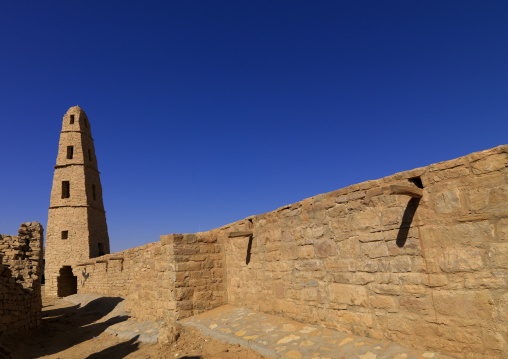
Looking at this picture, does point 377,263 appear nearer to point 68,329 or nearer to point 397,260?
point 397,260

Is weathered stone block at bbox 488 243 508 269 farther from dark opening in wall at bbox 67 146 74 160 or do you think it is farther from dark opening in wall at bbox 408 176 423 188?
dark opening in wall at bbox 67 146 74 160

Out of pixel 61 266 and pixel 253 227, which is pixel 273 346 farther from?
pixel 61 266

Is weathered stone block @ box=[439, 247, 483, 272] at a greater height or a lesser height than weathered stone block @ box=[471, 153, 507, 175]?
lesser

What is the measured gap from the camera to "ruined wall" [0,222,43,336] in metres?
9.68

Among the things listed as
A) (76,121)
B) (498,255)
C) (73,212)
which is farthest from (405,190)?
(76,121)

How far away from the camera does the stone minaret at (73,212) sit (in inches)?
1048

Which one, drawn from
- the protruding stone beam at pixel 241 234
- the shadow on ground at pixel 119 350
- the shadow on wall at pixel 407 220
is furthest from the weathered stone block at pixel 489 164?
the shadow on ground at pixel 119 350

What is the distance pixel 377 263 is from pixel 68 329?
11371 mm

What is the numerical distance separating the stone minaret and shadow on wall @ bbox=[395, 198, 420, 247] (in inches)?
1005

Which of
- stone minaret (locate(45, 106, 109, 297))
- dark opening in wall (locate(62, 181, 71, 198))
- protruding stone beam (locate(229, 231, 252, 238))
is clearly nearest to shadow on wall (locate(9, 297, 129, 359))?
protruding stone beam (locate(229, 231, 252, 238))

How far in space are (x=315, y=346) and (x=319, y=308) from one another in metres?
0.82

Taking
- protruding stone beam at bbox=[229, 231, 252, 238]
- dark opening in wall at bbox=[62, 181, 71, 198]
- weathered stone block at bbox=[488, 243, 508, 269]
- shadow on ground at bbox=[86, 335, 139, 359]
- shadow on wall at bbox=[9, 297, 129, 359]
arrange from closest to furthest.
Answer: weathered stone block at bbox=[488, 243, 508, 269], shadow on ground at bbox=[86, 335, 139, 359], protruding stone beam at bbox=[229, 231, 252, 238], shadow on wall at bbox=[9, 297, 129, 359], dark opening in wall at bbox=[62, 181, 71, 198]

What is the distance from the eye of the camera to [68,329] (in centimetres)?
1190

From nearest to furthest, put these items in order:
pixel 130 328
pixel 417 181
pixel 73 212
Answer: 1. pixel 417 181
2. pixel 130 328
3. pixel 73 212
